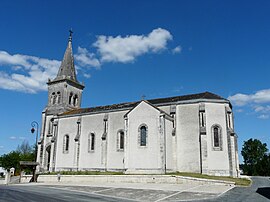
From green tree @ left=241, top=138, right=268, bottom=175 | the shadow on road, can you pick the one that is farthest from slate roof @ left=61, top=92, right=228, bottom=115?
green tree @ left=241, top=138, right=268, bottom=175

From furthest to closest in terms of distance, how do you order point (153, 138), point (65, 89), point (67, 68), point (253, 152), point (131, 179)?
point (253, 152) < point (67, 68) < point (65, 89) < point (153, 138) < point (131, 179)

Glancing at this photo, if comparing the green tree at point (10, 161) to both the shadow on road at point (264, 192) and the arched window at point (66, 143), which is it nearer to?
the arched window at point (66, 143)

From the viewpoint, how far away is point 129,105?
33.4 m

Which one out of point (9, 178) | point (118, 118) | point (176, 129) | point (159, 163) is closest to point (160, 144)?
point (159, 163)

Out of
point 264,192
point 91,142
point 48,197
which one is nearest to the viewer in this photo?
point 48,197

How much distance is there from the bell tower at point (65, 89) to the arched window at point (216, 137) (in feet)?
75.1

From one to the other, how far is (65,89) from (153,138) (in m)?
19.6

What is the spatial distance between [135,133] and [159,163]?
13.8 feet

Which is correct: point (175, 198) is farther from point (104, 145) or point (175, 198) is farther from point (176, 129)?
point (104, 145)

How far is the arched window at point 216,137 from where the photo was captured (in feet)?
89.7

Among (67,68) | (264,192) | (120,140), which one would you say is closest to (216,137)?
(120,140)

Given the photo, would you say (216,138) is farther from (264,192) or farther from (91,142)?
(91,142)

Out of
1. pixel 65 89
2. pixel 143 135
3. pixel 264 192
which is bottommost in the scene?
pixel 264 192

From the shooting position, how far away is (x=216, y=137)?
27.8 metres
